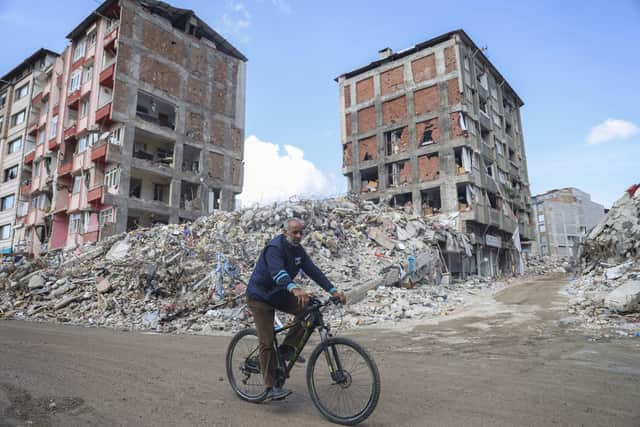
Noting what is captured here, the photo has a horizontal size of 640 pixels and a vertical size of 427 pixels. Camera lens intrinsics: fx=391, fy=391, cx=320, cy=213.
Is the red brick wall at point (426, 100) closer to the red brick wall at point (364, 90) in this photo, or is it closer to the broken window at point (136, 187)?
the red brick wall at point (364, 90)

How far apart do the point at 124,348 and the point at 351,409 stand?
512 centimetres

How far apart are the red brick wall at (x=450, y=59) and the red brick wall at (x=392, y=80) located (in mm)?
3935

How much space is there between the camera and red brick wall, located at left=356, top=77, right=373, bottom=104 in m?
35.7

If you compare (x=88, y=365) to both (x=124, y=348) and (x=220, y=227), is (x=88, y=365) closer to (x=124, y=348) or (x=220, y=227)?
(x=124, y=348)

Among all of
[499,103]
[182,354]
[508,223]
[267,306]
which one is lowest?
[182,354]

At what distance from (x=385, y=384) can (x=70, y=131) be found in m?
33.6

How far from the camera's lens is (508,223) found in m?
33.2

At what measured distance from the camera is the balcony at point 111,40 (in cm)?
2791

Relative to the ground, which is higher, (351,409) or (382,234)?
(382,234)

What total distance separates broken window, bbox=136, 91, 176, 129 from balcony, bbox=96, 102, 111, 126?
7.00 feet

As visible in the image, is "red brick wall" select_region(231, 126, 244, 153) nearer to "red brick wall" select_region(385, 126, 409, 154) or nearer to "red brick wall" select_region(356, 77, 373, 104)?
"red brick wall" select_region(356, 77, 373, 104)

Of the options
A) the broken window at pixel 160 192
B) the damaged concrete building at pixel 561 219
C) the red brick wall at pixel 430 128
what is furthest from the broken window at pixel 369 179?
the damaged concrete building at pixel 561 219

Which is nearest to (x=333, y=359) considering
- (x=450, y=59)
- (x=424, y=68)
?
(x=450, y=59)

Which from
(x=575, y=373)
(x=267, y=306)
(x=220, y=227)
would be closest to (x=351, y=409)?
(x=267, y=306)
